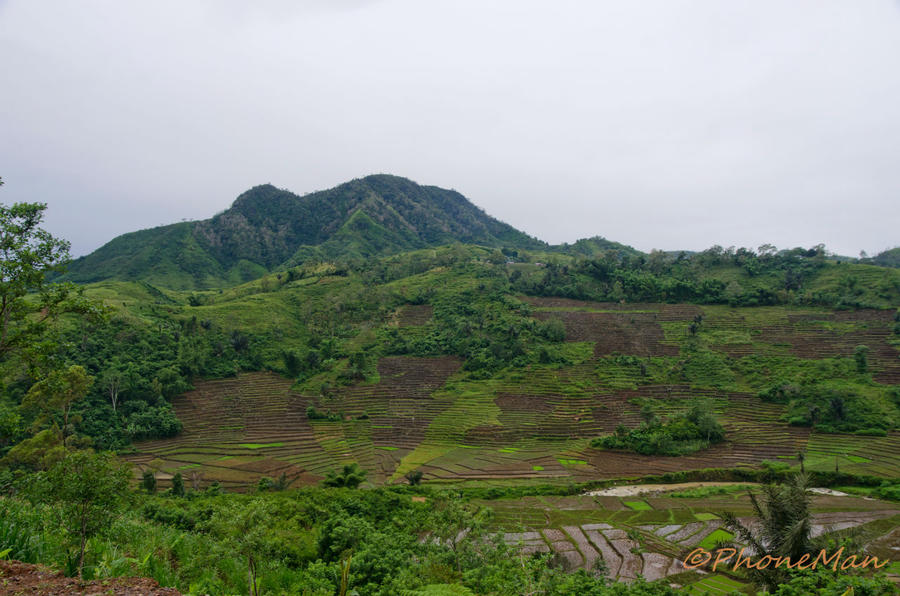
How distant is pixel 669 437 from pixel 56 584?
164 feet

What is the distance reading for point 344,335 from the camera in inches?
3120

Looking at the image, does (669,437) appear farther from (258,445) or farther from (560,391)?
(258,445)

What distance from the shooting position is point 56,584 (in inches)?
237

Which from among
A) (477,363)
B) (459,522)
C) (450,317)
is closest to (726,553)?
(459,522)

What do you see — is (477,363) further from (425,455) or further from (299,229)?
(299,229)

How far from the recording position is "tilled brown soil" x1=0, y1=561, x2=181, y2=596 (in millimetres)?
5797

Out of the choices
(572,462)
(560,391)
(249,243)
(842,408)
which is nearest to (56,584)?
(572,462)

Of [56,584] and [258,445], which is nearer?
[56,584]

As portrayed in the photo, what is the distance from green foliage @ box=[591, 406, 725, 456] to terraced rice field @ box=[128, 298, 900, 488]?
1053mm

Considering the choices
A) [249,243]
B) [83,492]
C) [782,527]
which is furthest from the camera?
[249,243]

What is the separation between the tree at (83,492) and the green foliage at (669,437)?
4588cm

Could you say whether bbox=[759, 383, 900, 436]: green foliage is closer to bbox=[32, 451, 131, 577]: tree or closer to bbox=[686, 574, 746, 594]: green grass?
bbox=[686, 574, 746, 594]: green grass

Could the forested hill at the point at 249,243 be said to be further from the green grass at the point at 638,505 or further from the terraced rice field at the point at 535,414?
the green grass at the point at 638,505

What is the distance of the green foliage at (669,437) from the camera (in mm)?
45438
